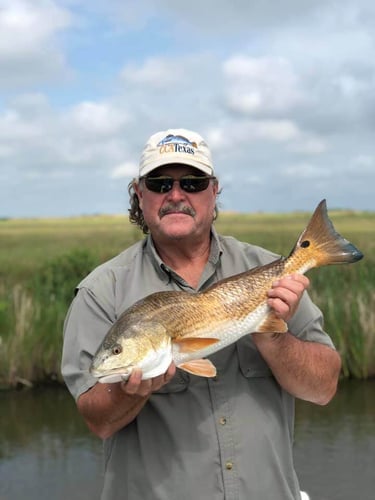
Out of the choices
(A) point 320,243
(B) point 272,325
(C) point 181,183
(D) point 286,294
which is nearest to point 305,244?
(A) point 320,243

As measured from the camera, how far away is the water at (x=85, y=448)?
287 inches

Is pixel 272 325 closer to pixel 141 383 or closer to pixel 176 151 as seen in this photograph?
pixel 141 383

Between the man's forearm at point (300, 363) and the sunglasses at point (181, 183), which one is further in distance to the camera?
the sunglasses at point (181, 183)

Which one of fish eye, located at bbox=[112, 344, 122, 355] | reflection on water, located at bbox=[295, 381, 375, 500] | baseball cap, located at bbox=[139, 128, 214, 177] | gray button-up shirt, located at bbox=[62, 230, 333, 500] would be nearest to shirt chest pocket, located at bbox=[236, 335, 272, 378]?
gray button-up shirt, located at bbox=[62, 230, 333, 500]

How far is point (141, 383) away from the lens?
2.66m

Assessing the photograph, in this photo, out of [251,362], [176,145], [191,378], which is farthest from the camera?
[176,145]

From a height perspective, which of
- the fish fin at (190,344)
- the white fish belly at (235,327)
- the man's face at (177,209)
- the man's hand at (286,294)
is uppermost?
the man's face at (177,209)

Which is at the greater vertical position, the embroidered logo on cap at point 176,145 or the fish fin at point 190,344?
the embroidered logo on cap at point 176,145

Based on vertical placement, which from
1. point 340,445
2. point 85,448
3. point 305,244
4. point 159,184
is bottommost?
point 85,448

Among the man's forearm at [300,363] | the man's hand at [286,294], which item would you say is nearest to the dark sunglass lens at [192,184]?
the man's hand at [286,294]

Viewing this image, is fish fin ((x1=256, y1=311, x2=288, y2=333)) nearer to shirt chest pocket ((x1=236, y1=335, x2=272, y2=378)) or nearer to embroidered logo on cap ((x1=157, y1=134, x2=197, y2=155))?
shirt chest pocket ((x1=236, y1=335, x2=272, y2=378))

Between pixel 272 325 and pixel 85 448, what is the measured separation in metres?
5.99

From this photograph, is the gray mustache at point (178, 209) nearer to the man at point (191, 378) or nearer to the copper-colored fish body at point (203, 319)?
the man at point (191, 378)

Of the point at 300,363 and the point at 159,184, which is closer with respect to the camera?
the point at 300,363
